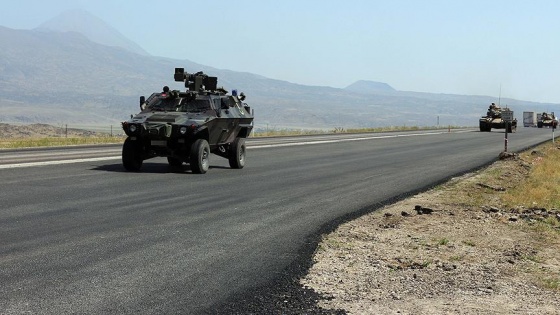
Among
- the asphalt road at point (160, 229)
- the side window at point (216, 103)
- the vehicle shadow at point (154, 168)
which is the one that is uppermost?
the side window at point (216, 103)

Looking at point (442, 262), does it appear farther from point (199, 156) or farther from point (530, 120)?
point (530, 120)

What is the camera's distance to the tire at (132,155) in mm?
17812

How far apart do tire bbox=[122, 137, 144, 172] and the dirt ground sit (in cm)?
727

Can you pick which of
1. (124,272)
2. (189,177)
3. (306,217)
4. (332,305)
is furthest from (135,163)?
(332,305)

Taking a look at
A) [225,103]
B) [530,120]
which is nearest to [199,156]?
[225,103]

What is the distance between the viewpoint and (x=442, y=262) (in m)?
8.38

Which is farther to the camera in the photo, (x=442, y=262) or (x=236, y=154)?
(x=236, y=154)

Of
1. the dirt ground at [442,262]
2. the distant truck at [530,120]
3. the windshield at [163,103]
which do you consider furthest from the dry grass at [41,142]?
the distant truck at [530,120]

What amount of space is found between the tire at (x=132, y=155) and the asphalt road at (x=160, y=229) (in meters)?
0.25

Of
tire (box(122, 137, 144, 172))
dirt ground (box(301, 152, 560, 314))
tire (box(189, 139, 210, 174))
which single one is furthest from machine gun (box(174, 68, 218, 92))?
dirt ground (box(301, 152, 560, 314))

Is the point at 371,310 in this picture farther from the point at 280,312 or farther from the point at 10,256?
the point at 10,256

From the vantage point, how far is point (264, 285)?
6.97m

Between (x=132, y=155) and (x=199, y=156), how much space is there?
5.79 ft

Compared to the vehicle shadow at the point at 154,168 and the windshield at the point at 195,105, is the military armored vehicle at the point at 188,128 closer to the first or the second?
the windshield at the point at 195,105
